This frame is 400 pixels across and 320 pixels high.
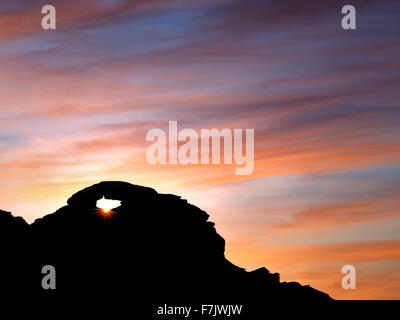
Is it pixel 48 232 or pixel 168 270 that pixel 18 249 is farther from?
pixel 168 270

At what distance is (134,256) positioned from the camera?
123250 millimetres

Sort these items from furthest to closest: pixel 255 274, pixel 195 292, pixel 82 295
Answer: pixel 255 274
pixel 195 292
pixel 82 295

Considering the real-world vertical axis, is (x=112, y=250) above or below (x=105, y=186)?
below

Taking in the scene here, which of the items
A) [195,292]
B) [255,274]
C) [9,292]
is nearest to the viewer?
[9,292]

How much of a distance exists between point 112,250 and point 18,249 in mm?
17784

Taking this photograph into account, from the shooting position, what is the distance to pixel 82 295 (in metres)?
111

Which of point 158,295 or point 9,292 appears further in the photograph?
point 158,295

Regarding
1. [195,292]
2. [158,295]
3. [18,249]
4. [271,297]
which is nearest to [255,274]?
[271,297]

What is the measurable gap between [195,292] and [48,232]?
28.3m

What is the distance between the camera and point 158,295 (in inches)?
4577

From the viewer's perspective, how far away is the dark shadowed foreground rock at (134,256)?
113 meters

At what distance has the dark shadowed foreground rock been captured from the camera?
370ft
